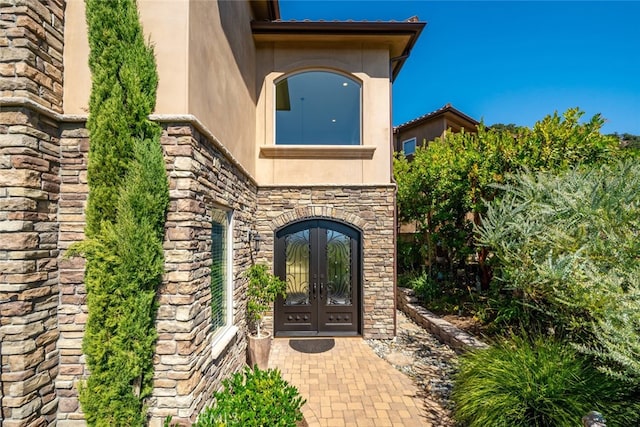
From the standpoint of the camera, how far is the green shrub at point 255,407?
3346 mm

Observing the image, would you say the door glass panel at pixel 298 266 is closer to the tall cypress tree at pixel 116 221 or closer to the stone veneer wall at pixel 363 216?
the stone veneer wall at pixel 363 216

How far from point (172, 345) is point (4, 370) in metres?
1.50

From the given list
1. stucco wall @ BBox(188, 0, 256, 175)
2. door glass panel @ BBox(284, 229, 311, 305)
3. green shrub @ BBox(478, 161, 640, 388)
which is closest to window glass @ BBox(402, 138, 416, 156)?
door glass panel @ BBox(284, 229, 311, 305)

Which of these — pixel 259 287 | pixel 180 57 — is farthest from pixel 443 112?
pixel 180 57

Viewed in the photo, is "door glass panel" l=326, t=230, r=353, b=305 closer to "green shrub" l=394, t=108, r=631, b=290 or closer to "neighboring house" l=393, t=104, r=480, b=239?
"green shrub" l=394, t=108, r=631, b=290

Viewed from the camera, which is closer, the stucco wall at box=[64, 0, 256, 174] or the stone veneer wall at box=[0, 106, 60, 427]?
the stone veneer wall at box=[0, 106, 60, 427]

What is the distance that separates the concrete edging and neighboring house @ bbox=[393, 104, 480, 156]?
959cm

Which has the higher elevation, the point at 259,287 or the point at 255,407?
the point at 259,287

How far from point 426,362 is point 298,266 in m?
3.72

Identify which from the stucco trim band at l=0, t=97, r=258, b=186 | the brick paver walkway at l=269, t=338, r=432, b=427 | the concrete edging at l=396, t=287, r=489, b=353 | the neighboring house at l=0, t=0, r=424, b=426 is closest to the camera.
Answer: the stucco trim band at l=0, t=97, r=258, b=186

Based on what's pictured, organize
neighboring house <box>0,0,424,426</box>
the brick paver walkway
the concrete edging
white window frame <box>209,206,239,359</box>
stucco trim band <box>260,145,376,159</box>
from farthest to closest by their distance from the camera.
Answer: stucco trim band <box>260,145,376,159</box> → the concrete edging → white window frame <box>209,206,239,359</box> → the brick paver walkway → neighboring house <box>0,0,424,426</box>

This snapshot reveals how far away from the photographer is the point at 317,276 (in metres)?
8.06

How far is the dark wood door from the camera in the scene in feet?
26.4

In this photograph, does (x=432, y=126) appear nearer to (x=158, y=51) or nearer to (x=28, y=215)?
(x=158, y=51)
